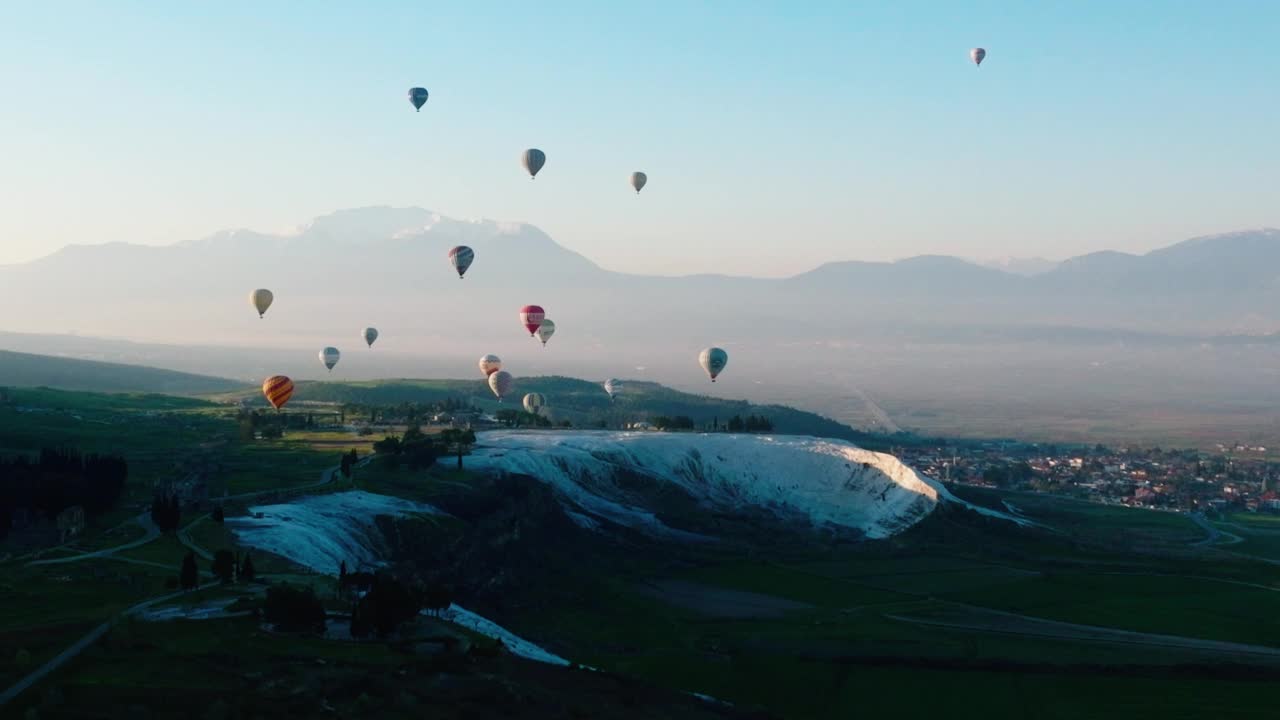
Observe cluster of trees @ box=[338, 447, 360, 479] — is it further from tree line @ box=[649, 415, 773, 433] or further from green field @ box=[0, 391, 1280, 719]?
tree line @ box=[649, 415, 773, 433]

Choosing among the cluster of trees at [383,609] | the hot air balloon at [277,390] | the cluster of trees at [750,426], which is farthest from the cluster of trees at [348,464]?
the cluster of trees at [750,426]

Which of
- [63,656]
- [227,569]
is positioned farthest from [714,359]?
[63,656]

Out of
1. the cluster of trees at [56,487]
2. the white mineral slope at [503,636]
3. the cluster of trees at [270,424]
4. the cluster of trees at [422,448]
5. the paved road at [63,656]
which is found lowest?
the white mineral slope at [503,636]

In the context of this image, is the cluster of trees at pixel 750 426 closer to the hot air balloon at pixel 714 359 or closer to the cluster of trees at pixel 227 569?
the hot air balloon at pixel 714 359

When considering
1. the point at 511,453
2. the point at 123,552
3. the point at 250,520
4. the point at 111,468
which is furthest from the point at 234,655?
the point at 511,453

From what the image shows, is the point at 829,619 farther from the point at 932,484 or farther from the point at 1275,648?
the point at 932,484

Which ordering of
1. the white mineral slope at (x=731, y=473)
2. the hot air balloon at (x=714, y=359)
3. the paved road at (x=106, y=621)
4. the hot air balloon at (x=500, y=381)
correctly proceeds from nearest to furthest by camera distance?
the paved road at (x=106, y=621) < the white mineral slope at (x=731, y=473) < the hot air balloon at (x=714, y=359) < the hot air balloon at (x=500, y=381)

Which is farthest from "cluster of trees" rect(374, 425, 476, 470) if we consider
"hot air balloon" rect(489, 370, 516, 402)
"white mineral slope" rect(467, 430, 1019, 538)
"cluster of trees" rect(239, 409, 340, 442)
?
"hot air balloon" rect(489, 370, 516, 402)
